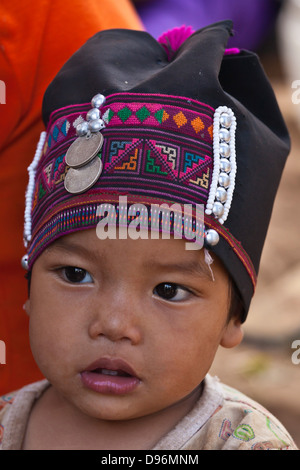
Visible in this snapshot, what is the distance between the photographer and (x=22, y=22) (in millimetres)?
1885

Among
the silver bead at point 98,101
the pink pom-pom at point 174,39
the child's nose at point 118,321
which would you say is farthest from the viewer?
the pink pom-pom at point 174,39

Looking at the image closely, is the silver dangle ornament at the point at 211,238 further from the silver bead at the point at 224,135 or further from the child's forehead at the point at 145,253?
the silver bead at the point at 224,135

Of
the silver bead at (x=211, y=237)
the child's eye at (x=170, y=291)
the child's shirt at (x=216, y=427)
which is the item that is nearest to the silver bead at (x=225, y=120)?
the silver bead at (x=211, y=237)

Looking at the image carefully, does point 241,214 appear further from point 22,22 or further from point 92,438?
point 22,22

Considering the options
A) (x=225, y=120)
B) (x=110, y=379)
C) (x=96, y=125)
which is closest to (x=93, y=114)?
(x=96, y=125)

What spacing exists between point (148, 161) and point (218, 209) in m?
0.19

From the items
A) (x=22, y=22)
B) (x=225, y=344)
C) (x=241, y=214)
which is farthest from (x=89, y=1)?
Answer: (x=225, y=344)

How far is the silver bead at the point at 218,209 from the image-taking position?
5.06 ft

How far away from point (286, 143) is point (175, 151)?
1.32 ft

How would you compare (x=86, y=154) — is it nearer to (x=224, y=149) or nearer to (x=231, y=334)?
(x=224, y=149)

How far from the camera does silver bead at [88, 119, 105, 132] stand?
158cm

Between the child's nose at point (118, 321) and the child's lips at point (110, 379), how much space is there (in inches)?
2.6

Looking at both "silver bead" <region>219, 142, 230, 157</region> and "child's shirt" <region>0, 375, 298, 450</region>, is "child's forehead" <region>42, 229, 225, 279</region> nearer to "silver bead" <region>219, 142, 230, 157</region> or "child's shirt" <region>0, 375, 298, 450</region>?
"silver bead" <region>219, 142, 230, 157</region>

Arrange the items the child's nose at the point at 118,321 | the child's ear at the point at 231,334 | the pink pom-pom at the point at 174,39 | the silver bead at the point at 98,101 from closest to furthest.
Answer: the child's nose at the point at 118,321 < the silver bead at the point at 98,101 < the child's ear at the point at 231,334 < the pink pom-pom at the point at 174,39
